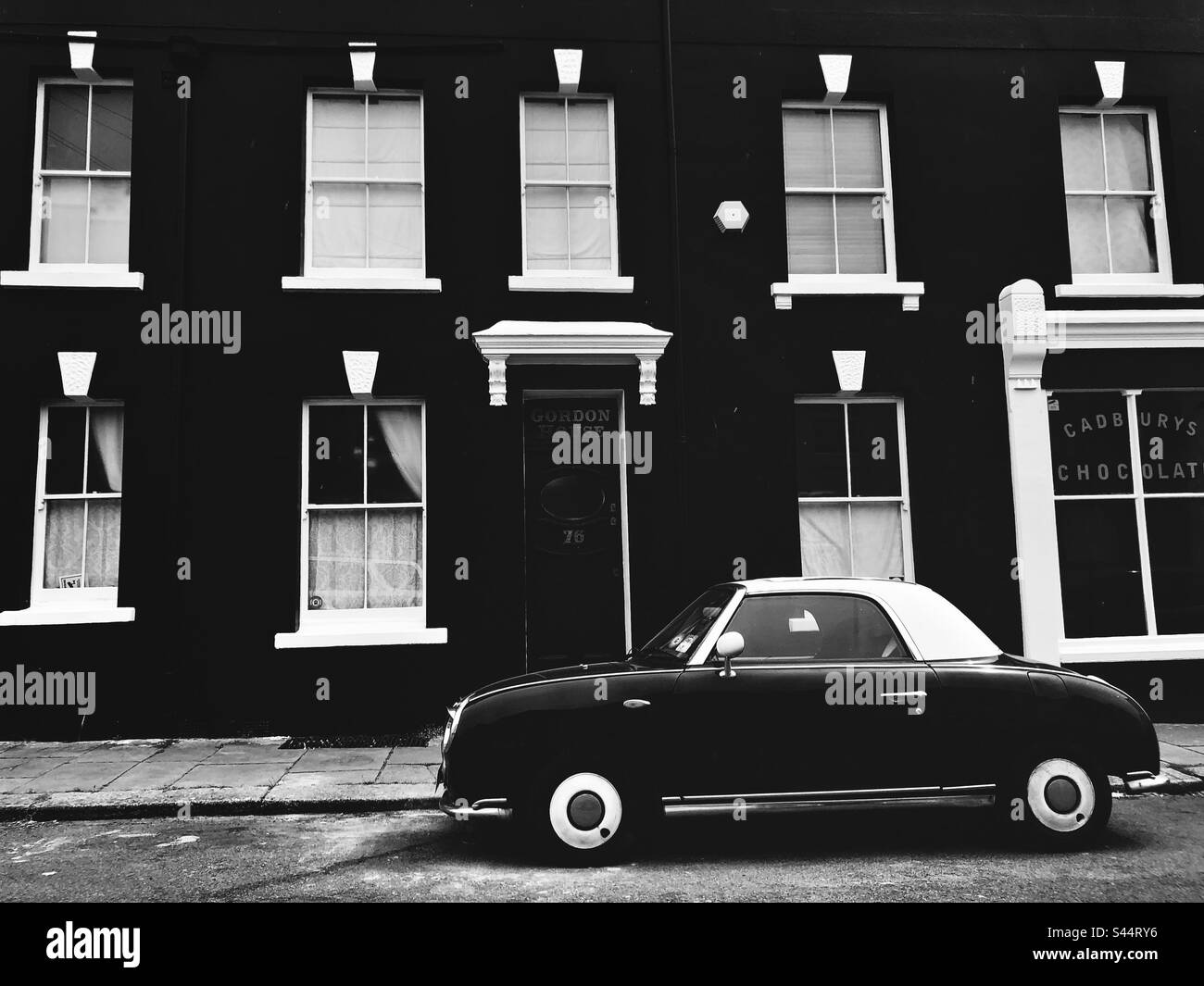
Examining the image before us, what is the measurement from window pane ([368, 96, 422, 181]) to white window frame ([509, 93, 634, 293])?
112 centimetres

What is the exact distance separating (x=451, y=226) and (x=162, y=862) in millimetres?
6550

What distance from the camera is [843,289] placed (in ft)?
32.1

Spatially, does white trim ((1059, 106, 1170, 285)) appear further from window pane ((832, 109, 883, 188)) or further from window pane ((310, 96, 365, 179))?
window pane ((310, 96, 365, 179))

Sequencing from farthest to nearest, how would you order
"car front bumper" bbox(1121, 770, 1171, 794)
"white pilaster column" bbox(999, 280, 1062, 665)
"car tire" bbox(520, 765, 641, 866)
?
"white pilaster column" bbox(999, 280, 1062, 665) → "car front bumper" bbox(1121, 770, 1171, 794) → "car tire" bbox(520, 765, 641, 866)

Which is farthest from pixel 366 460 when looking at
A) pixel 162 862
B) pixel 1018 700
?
pixel 1018 700

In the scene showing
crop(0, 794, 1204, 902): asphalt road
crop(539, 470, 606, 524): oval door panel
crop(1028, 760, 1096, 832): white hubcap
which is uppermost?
crop(539, 470, 606, 524): oval door panel

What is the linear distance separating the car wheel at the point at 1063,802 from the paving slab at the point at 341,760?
15.6 ft

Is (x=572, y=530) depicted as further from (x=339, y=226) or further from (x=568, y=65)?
(x=568, y=65)

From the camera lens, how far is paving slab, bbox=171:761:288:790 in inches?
283

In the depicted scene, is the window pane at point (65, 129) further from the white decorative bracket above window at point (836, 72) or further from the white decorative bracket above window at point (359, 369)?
the white decorative bracket above window at point (836, 72)

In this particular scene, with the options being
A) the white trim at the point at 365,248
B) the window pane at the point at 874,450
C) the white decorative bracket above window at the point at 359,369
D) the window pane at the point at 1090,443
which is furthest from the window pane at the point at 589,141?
the window pane at the point at 1090,443


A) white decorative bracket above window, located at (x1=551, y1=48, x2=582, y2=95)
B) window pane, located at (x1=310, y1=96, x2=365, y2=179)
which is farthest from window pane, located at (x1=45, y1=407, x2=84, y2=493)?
white decorative bracket above window, located at (x1=551, y1=48, x2=582, y2=95)

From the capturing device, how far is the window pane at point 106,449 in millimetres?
9242

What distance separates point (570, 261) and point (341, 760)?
5489mm
